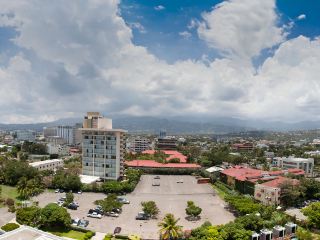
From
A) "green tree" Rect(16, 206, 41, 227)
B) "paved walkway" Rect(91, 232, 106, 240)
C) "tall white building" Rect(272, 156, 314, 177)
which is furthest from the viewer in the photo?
"tall white building" Rect(272, 156, 314, 177)

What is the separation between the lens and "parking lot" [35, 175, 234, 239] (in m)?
33.8

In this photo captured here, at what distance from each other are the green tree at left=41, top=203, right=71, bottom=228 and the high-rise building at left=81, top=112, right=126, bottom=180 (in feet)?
81.3

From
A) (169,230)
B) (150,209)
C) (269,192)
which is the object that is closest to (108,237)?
(169,230)

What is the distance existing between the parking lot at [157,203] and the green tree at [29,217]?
519 cm

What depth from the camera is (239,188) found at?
52656 mm

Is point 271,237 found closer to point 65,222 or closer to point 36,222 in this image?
point 65,222

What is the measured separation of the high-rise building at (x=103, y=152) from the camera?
5666cm

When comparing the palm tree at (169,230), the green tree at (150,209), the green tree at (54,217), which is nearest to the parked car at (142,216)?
the green tree at (150,209)

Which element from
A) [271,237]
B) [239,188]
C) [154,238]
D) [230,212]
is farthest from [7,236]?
[239,188]

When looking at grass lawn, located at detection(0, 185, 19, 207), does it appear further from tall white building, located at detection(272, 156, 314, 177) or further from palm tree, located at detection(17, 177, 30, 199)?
tall white building, located at detection(272, 156, 314, 177)

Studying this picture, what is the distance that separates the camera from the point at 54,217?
30922 mm

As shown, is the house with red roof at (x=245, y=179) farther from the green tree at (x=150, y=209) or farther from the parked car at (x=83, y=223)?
the parked car at (x=83, y=223)

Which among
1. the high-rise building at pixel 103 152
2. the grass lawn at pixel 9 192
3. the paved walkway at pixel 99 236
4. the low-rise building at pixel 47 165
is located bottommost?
the paved walkway at pixel 99 236

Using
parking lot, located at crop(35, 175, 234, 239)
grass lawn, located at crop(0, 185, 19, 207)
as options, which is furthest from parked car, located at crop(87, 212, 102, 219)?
grass lawn, located at crop(0, 185, 19, 207)
